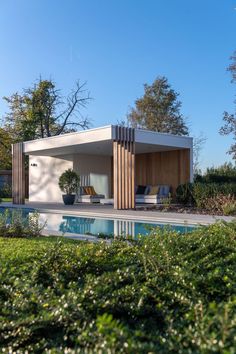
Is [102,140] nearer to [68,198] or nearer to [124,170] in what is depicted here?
[124,170]

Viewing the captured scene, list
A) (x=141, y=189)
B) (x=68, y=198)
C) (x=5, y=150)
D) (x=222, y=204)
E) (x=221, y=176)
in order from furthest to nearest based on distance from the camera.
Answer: (x=5, y=150) → (x=141, y=189) → (x=221, y=176) → (x=68, y=198) → (x=222, y=204)

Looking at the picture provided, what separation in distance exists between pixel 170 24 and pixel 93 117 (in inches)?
680

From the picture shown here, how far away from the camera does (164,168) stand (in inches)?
829

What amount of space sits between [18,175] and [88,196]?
3819mm

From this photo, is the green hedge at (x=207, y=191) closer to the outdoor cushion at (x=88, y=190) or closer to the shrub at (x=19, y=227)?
the outdoor cushion at (x=88, y=190)

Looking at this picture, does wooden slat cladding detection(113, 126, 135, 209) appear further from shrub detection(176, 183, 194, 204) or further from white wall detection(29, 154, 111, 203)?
white wall detection(29, 154, 111, 203)

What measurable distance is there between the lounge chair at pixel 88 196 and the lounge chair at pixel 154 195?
2.42 metres

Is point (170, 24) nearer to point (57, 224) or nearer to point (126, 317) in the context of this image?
point (57, 224)

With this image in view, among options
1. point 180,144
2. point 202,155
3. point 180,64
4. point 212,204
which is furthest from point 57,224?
point 202,155

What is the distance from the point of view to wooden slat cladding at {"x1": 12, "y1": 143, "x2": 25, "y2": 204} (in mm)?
20609

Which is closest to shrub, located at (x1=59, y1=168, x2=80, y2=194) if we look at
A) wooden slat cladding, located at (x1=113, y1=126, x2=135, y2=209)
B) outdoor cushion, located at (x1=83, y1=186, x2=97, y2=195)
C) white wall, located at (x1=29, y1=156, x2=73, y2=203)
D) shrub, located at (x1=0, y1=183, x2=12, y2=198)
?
outdoor cushion, located at (x1=83, y1=186, x2=97, y2=195)

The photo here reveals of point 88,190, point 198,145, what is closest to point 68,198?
point 88,190

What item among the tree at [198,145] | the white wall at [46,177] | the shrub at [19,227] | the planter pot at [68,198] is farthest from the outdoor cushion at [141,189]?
the tree at [198,145]

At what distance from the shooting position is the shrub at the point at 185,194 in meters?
17.5
